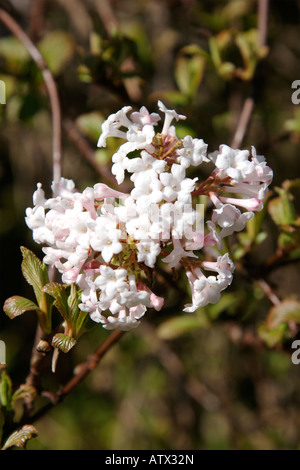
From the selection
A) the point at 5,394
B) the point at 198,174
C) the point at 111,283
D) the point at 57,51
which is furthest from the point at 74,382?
the point at 57,51

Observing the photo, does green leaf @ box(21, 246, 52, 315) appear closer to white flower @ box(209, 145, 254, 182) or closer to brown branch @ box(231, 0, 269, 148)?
white flower @ box(209, 145, 254, 182)

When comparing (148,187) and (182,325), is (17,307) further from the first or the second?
(182,325)

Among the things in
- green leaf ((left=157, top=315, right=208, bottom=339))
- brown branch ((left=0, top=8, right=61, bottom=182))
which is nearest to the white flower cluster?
brown branch ((left=0, top=8, right=61, bottom=182))

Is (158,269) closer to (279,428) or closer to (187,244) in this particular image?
(187,244)

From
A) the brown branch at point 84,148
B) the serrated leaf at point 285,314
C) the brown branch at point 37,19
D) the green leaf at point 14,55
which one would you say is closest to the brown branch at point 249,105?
Answer: the brown branch at point 84,148

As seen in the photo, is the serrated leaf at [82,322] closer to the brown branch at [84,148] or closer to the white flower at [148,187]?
the white flower at [148,187]
